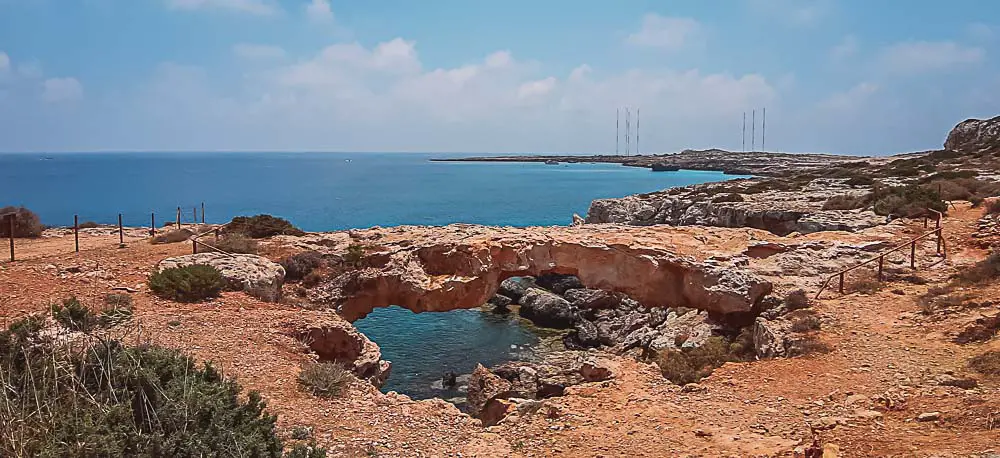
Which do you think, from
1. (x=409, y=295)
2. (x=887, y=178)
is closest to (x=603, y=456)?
(x=409, y=295)

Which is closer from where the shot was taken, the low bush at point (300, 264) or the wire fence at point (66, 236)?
the low bush at point (300, 264)

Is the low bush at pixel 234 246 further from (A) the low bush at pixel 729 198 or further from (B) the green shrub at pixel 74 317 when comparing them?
(A) the low bush at pixel 729 198

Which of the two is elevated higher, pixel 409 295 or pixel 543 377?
pixel 409 295

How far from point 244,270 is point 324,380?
6.13 meters

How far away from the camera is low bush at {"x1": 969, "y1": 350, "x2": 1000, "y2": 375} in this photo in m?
9.32

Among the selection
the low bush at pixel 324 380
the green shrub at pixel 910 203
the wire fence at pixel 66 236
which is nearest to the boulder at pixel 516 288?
the wire fence at pixel 66 236

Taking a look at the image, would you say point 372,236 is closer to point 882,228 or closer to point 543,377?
point 543,377

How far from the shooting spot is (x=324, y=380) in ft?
31.9

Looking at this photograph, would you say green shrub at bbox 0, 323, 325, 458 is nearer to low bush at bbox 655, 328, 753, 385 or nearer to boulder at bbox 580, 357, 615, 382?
low bush at bbox 655, 328, 753, 385

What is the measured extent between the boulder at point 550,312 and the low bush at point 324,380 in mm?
24459

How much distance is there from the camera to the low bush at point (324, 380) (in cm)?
960

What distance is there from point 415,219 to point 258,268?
54.4 meters

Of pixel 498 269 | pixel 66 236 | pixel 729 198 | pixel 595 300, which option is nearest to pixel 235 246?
pixel 498 269

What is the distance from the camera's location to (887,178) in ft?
123
